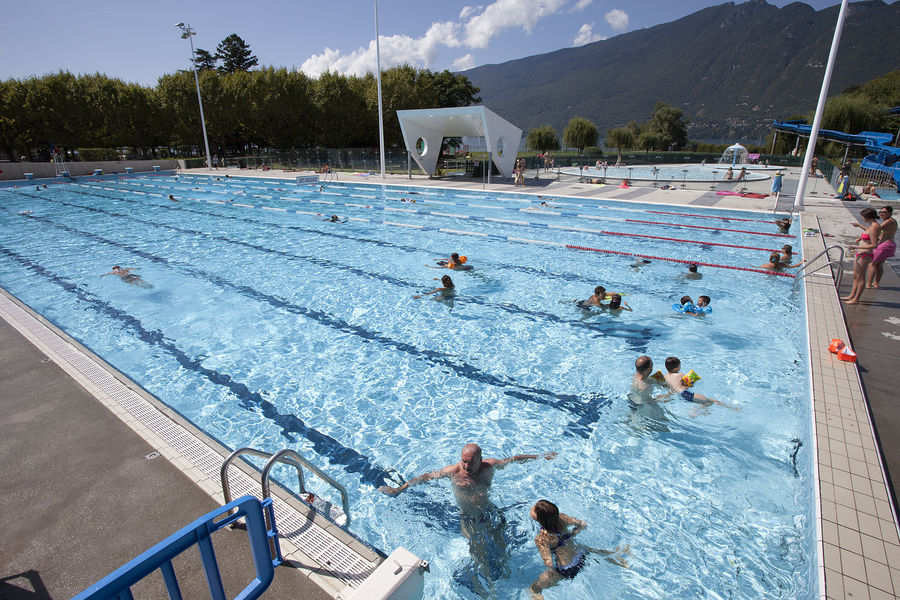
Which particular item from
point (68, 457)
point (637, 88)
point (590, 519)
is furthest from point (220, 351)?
point (637, 88)

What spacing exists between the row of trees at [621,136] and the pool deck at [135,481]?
5407 centimetres

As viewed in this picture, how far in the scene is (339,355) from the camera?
6.34 meters

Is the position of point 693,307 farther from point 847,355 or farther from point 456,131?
point 456,131

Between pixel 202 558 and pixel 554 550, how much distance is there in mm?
2389

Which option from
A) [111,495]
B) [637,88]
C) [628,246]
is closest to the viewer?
[111,495]

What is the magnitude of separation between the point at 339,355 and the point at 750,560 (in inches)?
196

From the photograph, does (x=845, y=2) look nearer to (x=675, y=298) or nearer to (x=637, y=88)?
(x=675, y=298)

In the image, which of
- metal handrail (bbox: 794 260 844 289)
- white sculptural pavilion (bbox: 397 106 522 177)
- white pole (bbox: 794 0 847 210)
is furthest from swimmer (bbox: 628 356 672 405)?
white sculptural pavilion (bbox: 397 106 522 177)

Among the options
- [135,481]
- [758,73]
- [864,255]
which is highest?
[758,73]

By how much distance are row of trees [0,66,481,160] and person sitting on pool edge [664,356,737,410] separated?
116ft

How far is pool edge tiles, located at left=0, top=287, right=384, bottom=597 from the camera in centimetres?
260

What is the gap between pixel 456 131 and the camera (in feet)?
78.7

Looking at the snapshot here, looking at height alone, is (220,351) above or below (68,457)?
below

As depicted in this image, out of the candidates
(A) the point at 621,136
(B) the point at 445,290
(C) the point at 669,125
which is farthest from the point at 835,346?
(C) the point at 669,125
